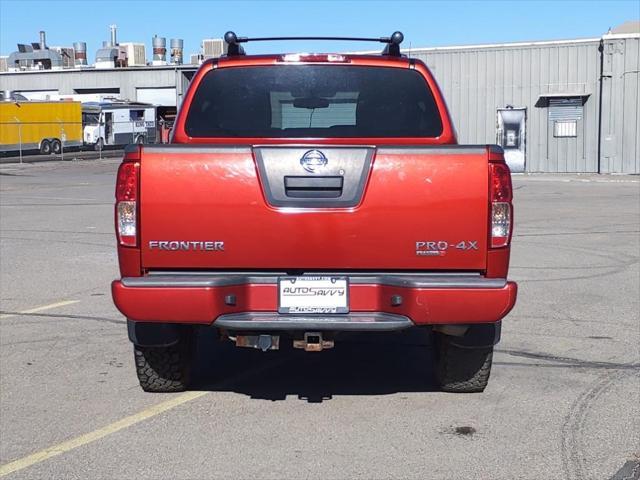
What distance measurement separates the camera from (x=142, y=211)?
513 cm


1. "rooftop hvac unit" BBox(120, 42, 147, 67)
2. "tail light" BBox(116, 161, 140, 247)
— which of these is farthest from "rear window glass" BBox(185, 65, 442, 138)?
"rooftop hvac unit" BBox(120, 42, 147, 67)

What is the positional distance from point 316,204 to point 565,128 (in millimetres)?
30795

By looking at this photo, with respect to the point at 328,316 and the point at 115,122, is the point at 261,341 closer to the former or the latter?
the point at 328,316

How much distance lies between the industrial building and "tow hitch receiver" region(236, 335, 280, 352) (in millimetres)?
27621

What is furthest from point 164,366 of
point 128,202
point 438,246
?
point 438,246

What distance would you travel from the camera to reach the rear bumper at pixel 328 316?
5.09m

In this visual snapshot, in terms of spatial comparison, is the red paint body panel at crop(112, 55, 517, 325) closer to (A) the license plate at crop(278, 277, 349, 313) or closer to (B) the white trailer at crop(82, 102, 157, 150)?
(A) the license plate at crop(278, 277, 349, 313)

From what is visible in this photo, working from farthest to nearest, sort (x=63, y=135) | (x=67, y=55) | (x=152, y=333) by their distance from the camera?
(x=67, y=55)
(x=63, y=135)
(x=152, y=333)

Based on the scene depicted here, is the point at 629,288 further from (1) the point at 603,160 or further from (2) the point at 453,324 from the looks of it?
(1) the point at 603,160

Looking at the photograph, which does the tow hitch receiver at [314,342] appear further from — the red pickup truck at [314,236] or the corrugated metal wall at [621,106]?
the corrugated metal wall at [621,106]

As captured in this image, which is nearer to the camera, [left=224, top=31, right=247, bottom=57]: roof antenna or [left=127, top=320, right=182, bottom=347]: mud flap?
[left=127, top=320, right=182, bottom=347]: mud flap

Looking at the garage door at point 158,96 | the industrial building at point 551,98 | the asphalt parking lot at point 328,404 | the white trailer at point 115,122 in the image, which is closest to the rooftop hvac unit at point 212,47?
the garage door at point 158,96

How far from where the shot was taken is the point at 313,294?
5.19 metres

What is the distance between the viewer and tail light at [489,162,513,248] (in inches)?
202
